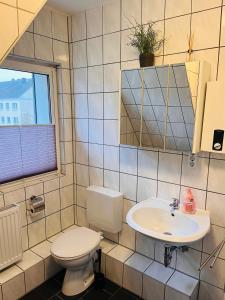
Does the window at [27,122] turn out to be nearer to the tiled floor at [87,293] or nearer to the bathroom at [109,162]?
the bathroom at [109,162]

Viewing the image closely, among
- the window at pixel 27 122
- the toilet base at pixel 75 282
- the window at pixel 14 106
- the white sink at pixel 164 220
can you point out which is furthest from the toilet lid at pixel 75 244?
the window at pixel 14 106

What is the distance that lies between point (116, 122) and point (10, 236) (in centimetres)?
129

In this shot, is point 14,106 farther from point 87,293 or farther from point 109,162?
point 87,293

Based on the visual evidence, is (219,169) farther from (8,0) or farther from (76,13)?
(76,13)

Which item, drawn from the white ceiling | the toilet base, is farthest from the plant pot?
the toilet base

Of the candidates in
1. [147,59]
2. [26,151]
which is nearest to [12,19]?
[147,59]

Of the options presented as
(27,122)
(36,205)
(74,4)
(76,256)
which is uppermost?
(74,4)

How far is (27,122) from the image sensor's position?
2.09 metres

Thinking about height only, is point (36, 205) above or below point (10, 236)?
above

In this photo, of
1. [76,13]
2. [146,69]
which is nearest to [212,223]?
[146,69]

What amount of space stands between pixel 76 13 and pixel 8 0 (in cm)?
148

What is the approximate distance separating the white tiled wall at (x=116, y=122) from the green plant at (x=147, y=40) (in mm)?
47

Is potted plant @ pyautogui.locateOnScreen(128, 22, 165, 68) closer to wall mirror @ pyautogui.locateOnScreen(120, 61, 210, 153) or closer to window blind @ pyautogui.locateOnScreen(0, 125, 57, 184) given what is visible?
wall mirror @ pyautogui.locateOnScreen(120, 61, 210, 153)

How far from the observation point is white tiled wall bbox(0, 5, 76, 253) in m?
1.96
